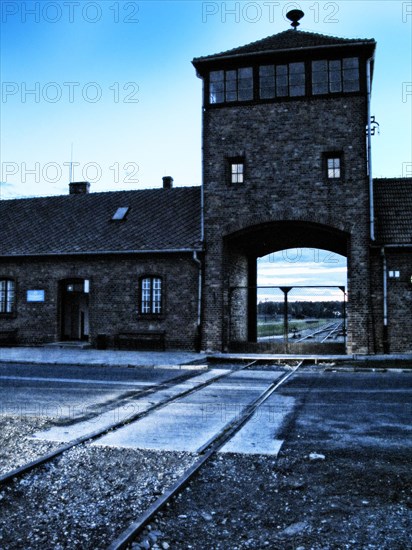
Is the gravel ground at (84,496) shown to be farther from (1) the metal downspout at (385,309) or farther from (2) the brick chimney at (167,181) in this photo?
(2) the brick chimney at (167,181)

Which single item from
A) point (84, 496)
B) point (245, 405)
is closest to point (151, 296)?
point (245, 405)

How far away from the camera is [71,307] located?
2448cm

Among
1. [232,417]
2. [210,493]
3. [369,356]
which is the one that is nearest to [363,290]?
[369,356]

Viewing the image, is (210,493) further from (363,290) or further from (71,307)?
(71,307)

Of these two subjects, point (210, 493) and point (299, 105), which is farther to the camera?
point (299, 105)

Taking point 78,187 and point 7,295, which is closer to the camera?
point 7,295

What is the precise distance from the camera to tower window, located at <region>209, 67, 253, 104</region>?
806 inches

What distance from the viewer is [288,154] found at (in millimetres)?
19859

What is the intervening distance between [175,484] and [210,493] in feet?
1.18

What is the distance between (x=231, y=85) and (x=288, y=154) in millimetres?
3679

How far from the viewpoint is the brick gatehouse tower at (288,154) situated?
757 inches

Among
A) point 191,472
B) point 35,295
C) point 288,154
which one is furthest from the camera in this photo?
point 35,295

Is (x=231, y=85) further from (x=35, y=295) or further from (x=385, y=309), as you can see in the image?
(x=35, y=295)

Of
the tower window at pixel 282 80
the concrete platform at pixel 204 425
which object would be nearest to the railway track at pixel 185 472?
the concrete platform at pixel 204 425
